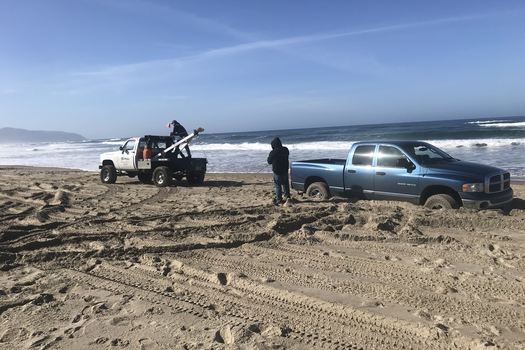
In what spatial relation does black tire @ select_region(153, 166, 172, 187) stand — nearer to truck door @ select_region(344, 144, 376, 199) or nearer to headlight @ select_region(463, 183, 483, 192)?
truck door @ select_region(344, 144, 376, 199)

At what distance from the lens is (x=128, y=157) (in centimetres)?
1675

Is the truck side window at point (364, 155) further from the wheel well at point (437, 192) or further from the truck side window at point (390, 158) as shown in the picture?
the wheel well at point (437, 192)

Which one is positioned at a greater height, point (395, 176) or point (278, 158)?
point (278, 158)

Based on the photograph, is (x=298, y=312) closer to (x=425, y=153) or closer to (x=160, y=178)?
(x=425, y=153)

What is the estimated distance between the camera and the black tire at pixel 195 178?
52.7 feet

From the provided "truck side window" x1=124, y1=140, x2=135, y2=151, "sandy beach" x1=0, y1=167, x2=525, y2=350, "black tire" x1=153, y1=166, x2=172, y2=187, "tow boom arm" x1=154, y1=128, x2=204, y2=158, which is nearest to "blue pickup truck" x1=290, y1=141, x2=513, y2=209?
"sandy beach" x1=0, y1=167, x2=525, y2=350

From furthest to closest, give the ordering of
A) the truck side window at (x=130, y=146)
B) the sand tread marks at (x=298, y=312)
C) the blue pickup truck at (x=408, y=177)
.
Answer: the truck side window at (x=130, y=146), the blue pickup truck at (x=408, y=177), the sand tread marks at (x=298, y=312)

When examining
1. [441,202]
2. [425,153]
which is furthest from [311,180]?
[441,202]

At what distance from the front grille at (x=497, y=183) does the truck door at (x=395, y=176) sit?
1305 millimetres

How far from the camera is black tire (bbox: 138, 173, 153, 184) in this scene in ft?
55.7

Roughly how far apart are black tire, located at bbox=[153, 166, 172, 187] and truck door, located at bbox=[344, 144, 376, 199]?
283 inches

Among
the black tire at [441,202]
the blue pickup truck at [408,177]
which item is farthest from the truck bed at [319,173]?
the black tire at [441,202]

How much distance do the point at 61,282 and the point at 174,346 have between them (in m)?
2.36

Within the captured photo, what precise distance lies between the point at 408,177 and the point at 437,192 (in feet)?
2.08
